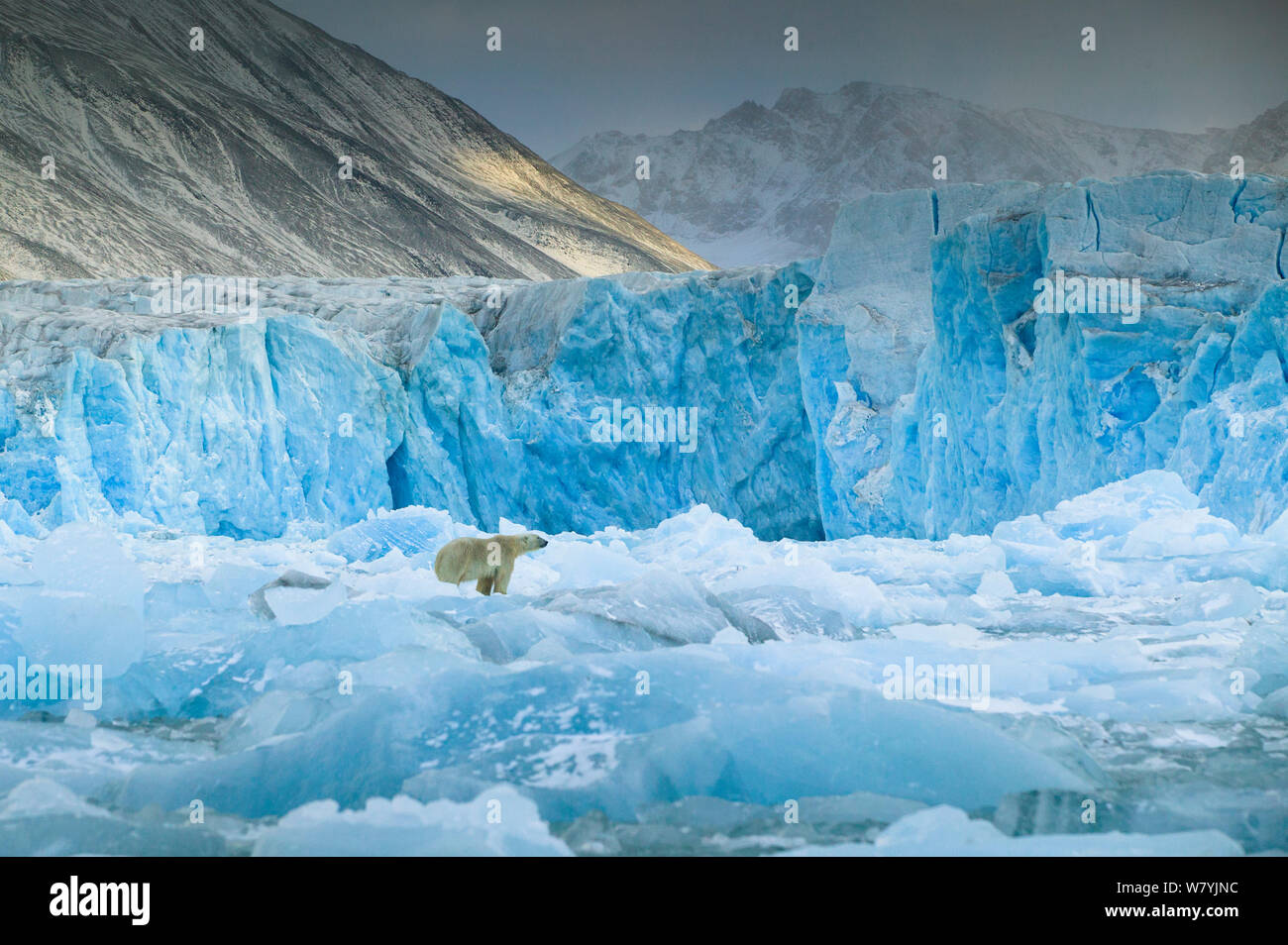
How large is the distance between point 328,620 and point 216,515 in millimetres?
11322

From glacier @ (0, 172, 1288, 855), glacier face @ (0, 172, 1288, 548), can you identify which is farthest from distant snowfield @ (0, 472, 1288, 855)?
glacier face @ (0, 172, 1288, 548)

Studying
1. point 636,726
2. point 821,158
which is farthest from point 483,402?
point 821,158

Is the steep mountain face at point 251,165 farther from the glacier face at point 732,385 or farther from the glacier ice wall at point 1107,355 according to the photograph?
the glacier ice wall at point 1107,355

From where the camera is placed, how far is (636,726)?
3105mm

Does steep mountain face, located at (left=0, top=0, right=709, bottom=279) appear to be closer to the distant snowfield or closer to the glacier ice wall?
the glacier ice wall

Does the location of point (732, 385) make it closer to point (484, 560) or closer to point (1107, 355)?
point (1107, 355)

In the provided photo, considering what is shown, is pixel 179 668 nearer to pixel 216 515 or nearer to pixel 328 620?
pixel 328 620

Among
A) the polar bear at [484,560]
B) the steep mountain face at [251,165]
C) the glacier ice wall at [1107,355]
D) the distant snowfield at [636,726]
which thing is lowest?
the distant snowfield at [636,726]

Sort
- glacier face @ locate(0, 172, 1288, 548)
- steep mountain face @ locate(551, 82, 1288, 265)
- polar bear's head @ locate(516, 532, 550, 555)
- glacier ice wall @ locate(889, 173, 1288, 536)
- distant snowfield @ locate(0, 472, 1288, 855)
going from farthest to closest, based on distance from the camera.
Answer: steep mountain face @ locate(551, 82, 1288, 265), glacier face @ locate(0, 172, 1288, 548), glacier ice wall @ locate(889, 173, 1288, 536), polar bear's head @ locate(516, 532, 550, 555), distant snowfield @ locate(0, 472, 1288, 855)

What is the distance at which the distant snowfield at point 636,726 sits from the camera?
244 centimetres

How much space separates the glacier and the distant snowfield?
0.02 meters

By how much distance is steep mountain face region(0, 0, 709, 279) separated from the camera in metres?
42.6

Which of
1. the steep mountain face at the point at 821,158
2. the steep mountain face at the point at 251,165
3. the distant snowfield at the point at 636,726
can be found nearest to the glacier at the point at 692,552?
the distant snowfield at the point at 636,726

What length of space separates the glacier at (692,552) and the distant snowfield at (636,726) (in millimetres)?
15
